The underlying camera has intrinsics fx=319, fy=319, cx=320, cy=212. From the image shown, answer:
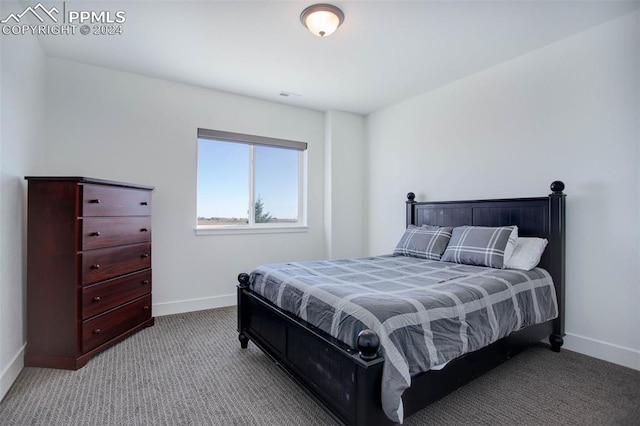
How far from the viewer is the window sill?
3701 millimetres

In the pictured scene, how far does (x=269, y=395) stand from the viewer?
6.37ft

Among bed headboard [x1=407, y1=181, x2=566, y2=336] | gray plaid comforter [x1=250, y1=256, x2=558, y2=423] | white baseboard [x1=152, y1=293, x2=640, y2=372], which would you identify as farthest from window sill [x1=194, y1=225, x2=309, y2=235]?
white baseboard [x1=152, y1=293, x2=640, y2=372]

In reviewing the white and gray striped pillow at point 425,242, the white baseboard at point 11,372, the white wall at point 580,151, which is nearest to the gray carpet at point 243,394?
the white baseboard at point 11,372

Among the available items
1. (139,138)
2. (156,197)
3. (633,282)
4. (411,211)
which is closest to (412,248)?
(411,211)

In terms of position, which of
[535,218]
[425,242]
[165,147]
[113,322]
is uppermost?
[165,147]

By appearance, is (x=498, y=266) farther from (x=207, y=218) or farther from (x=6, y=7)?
(x=6, y=7)

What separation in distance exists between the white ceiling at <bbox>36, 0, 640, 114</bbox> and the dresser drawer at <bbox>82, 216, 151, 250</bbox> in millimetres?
1501

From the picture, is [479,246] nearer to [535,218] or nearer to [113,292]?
[535,218]

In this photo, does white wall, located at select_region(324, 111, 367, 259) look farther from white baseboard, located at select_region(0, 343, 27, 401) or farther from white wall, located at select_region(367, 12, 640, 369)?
white baseboard, located at select_region(0, 343, 27, 401)

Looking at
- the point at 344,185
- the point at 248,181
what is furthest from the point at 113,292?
the point at 344,185

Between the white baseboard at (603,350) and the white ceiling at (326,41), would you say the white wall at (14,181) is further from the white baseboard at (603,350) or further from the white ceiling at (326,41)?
the white baseboard at (603,350)

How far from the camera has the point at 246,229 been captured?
3965 mm

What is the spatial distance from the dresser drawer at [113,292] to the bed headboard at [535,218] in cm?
312

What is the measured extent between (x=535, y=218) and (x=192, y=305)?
139 inches
